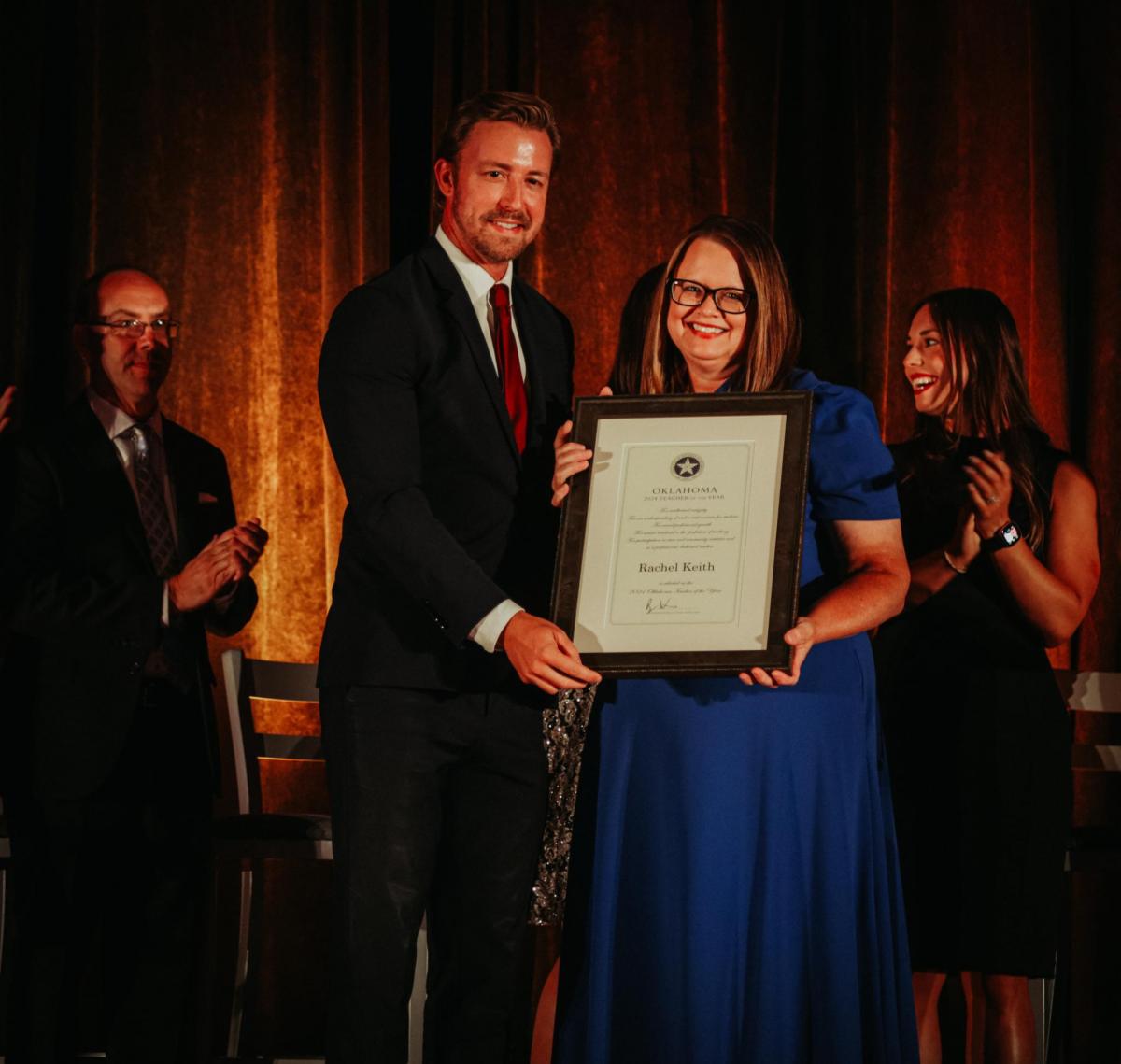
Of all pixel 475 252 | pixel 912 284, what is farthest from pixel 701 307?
pixel 912 284

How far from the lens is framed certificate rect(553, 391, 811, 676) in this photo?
1.98 metres

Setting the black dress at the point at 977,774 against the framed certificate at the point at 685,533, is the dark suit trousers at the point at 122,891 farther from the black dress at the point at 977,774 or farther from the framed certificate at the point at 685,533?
the black dress at the point at 977,774

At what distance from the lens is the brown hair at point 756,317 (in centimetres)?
221

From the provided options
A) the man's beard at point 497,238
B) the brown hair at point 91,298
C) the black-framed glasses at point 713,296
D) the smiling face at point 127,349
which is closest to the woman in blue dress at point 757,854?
the black-framed glasses at point 713,296

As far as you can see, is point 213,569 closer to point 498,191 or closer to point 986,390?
point 498,191

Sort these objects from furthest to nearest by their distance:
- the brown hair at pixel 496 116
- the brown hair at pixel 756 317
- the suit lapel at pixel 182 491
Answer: the suit lapel at pixel 182 491, the brown hair at pixel 496 116, the brown hair at pixel 756 317

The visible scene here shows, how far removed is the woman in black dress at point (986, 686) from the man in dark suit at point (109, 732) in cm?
136

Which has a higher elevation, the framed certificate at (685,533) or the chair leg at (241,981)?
the framed certificate at (685,533)

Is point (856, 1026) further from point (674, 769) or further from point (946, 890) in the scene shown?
point (946, 890)

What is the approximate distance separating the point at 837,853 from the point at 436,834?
59cm

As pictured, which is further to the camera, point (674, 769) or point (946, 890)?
point (946, 890)

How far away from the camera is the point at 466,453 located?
7.19ft

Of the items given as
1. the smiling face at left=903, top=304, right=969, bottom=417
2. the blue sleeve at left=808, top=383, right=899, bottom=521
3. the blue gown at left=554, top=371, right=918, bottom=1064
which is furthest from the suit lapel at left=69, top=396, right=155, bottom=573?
the smiling face at left=903, top=304, right=969, bottom=417

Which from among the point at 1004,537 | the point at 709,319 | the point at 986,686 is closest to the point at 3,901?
the point at 709,319
